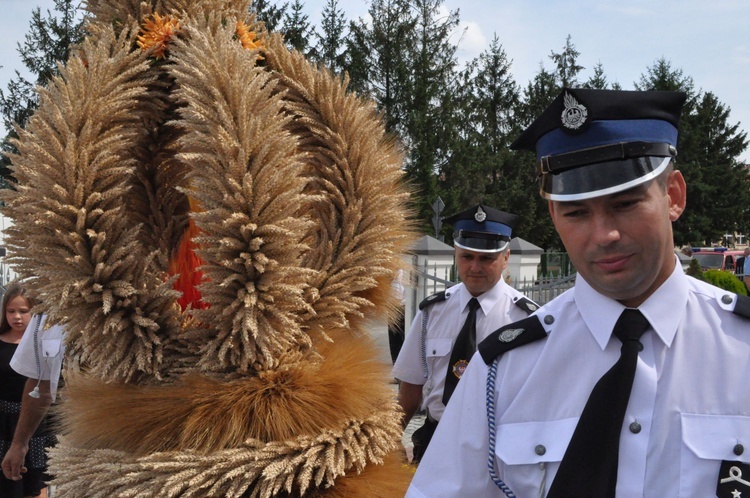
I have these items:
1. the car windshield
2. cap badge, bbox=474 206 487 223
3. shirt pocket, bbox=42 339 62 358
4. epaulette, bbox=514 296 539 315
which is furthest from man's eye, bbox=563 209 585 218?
the car windshield

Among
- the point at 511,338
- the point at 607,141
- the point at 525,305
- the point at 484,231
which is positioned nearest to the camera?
the point at 607,141

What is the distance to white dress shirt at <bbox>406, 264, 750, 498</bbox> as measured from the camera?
1419 mm

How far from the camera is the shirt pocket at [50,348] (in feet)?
13.6

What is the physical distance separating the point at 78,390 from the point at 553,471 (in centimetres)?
119

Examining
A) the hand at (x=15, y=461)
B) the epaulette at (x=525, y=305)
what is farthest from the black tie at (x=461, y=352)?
the hand at (x=15, y=461)

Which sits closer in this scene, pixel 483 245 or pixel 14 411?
pixel 483 245

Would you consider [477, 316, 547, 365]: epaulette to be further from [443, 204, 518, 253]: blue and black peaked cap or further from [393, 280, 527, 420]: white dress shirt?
[443, 204, 518, 253]: blue and black peaked cap

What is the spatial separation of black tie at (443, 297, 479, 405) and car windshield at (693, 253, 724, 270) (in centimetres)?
2478

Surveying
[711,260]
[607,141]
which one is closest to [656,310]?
[607,141]

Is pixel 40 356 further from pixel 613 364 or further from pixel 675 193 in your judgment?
pixel 675 193

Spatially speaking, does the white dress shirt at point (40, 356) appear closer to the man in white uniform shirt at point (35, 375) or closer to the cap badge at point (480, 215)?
the man in white uniform shirt at point (35, 375)

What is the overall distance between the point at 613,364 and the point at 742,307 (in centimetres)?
31

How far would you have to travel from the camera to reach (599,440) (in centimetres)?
144

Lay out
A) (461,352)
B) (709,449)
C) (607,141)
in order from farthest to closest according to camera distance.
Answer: (461,352), (607,141), (709,449)
